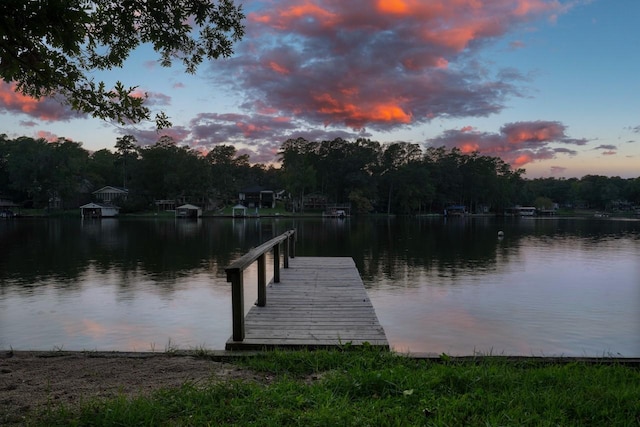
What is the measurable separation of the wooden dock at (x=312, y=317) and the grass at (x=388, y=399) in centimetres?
98

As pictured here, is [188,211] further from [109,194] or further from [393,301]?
[393,301]

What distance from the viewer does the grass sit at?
3383 millimetres

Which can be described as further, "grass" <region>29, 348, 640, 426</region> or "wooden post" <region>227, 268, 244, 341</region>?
"wooden post" <region>227, 268, 244, 341</region>

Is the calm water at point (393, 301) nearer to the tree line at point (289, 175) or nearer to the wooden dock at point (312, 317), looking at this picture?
the wooden dock at point (312, 317)

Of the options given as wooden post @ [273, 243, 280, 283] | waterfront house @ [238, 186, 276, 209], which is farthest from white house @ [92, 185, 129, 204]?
wooden post @ [273, 243, 280, 283]

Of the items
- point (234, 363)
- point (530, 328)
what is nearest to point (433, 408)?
point (234, 363)

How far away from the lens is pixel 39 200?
261 ft

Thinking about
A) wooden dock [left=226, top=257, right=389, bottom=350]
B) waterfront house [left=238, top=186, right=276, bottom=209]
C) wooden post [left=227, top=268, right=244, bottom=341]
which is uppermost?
waterfront house [left=238, top=186, right=276, bottom=209]

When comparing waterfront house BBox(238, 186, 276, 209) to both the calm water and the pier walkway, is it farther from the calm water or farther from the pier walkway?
the pier walkway

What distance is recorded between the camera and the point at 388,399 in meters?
3.72

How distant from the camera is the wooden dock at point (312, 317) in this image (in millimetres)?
5734

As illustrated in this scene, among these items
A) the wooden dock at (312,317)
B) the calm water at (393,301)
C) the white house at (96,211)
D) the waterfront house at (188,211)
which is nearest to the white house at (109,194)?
the white house at (96,211)

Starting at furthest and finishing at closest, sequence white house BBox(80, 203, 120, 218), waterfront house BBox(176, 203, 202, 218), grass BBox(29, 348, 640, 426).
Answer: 1. waterfront house BBox(176, 203, 202, 218)
2. white house BBox(80, 203, 120, 218)
3. grass BBox(29, 348, 640, 426)

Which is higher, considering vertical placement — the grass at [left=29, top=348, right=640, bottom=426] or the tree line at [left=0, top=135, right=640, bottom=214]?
the tree line at [left=0, top=135, right=640, bottom=214]
